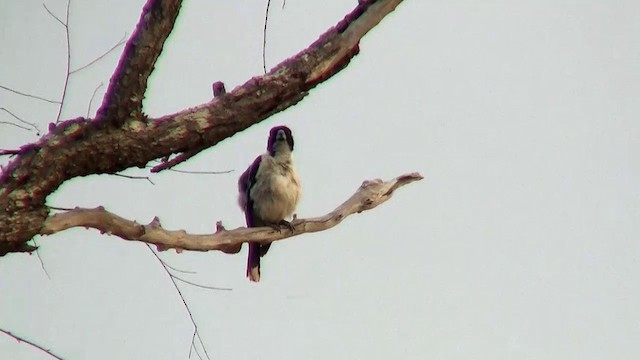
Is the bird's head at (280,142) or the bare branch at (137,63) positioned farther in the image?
the bird's head at (280,142)

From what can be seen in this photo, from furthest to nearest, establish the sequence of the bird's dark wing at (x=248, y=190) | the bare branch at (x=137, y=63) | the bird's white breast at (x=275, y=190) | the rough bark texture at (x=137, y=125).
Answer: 1. the bird's dark wing at (x=248, y=190)
2. the bird's white breast at (x=275, y=190)
3. the bare branch at (x=137, y=63)
4. the rough bark texture at (x=137, y=125)

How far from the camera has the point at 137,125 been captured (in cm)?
231

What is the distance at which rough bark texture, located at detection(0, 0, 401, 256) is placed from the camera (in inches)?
81.9

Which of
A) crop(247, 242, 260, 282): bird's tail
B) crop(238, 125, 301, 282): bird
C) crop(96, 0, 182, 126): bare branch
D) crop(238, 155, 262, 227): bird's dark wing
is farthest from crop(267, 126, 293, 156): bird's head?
crop(96, 0, 182, 126): bare branch

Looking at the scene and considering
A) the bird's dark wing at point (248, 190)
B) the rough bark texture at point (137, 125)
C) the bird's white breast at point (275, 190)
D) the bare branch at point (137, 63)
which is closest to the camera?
the rough bark texture at point (137, 125)

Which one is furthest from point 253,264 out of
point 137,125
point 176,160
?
point 137,125

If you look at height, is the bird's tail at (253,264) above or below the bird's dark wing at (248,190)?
below

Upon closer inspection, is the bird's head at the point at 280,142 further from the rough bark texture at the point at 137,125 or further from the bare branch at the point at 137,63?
the bare branch at the point at 137,63

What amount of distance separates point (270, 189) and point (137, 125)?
3804mm

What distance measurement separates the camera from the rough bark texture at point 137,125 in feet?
6.82

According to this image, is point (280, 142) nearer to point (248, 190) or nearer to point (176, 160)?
point (248, 190)

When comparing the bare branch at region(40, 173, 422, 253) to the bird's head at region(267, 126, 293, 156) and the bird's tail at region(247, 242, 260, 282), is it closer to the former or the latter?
the bird's tail at region(247, 242, 260, 282)

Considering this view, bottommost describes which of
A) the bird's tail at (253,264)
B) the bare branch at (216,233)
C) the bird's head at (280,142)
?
the bare branch at (216,233)

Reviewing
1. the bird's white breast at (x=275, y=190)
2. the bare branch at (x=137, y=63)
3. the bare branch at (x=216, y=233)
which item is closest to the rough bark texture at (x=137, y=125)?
the bare branch at (x=137, y=63)
